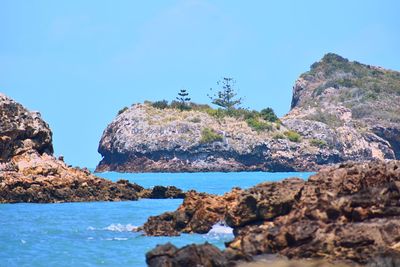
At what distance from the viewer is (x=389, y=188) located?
80.0 feet

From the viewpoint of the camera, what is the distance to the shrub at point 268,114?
180738 millimetres

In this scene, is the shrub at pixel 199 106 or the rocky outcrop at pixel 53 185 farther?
the shrub at pixel 199 106

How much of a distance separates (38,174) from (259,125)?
365 feet

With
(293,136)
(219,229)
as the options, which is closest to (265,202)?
(219,229)

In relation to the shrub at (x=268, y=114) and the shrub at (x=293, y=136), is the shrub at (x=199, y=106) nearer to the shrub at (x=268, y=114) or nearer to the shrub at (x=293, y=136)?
the shrub at (x=268, y=114)

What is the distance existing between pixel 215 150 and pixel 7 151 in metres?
101

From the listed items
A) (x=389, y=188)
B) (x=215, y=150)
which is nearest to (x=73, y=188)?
(x=389, y=188)

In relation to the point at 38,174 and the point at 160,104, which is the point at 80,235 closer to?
the point at 38,174

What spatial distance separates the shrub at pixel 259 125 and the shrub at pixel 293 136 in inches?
140

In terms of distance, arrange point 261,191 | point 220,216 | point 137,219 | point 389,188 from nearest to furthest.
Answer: point 389,188 < point 261,191 < point 220,216 < point 137,219

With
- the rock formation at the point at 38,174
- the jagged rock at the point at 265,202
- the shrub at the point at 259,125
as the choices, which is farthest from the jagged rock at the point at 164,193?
the shrub at the point at 259,125

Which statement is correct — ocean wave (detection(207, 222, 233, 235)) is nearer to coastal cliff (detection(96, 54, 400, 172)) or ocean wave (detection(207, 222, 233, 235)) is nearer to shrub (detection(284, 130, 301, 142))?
coastal cliff (detection(96, 54, 400, 172))

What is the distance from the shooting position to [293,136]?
562ft

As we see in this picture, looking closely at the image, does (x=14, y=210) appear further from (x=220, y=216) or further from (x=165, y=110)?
(x=165, y=110)
